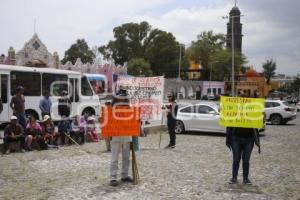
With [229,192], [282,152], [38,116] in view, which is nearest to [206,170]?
[229,192]

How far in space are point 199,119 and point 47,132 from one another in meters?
8.60

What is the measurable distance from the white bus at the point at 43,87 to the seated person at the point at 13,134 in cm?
550

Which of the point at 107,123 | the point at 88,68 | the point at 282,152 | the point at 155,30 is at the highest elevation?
the point at 155,30

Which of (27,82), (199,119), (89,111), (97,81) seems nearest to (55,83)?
(27,82)

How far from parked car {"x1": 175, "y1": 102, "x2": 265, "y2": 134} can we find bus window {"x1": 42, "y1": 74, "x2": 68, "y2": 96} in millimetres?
5905

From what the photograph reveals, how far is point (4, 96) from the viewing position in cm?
2042

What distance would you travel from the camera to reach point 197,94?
96625 millimetres

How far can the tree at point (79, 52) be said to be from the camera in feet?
320

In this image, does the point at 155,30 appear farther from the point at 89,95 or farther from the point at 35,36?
the point at 89,95

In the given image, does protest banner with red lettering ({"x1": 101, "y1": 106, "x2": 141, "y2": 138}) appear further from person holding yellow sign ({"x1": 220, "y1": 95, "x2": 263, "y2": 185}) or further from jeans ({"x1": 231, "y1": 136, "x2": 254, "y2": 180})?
jeans ({"x1": 231, "y1": 136, "x2": 254, "y2": 180})

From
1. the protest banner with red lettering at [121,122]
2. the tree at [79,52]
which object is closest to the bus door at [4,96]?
the protest banner with red lettering at [121,122]

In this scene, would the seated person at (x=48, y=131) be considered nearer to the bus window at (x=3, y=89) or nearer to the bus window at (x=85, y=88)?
the bus window at (x=3, y=89)

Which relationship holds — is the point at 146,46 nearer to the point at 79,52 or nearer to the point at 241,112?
the point at 79,52

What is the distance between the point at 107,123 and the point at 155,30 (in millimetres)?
85388
